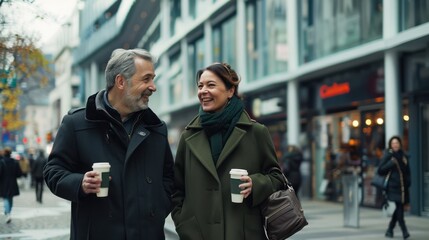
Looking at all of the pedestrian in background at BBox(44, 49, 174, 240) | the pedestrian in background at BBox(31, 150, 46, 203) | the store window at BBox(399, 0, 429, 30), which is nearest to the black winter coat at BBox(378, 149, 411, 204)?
the store window at BBox(399, 0, 429, 30)

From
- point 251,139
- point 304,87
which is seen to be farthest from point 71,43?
point 251,139

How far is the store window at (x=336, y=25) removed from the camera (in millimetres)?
16703

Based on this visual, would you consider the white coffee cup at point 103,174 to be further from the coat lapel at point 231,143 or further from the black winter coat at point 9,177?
the black winter coat at point 9,177

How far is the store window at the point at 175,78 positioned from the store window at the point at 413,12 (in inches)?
820

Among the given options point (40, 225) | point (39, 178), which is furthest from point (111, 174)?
point (39, 178)

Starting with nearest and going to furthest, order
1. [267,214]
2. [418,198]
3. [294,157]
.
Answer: [267,214] → [418,198] → [294,157]

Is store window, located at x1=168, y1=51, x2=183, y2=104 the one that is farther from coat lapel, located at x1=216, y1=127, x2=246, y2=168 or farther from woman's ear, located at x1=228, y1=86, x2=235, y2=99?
coat lapel, located at x1=216, y1=127, x2=246, y2=168

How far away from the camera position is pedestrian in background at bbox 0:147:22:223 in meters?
14.6

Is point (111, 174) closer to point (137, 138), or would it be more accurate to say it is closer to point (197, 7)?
point (137, 138)

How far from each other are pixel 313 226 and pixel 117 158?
1002 centimetres

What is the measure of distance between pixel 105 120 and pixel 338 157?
1672 centimetres

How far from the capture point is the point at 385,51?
1571cm

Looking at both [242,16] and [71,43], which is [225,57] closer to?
[242,16]

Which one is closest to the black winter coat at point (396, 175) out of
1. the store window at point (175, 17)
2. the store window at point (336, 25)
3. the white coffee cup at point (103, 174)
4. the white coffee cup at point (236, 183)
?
the store window at point (336, 25)
